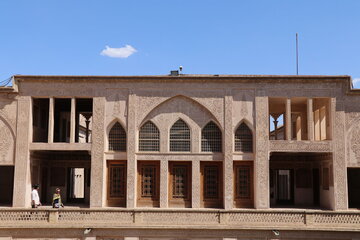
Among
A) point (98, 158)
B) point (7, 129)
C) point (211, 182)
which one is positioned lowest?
point (211, 182)

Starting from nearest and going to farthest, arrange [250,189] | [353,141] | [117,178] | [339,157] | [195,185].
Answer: [339,157] < [353,141] < [195,185] < [250,189] < [117,178]

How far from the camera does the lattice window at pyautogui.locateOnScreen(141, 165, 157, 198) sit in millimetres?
16609

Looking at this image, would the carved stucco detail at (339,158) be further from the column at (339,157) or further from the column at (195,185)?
the column at (195,185)

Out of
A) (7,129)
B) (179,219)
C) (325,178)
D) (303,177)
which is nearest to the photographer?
(179,219)

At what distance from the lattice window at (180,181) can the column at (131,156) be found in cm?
169

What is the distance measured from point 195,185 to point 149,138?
2.71m

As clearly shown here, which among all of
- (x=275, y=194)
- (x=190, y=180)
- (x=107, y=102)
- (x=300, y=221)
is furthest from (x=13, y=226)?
(x=275, y=194)

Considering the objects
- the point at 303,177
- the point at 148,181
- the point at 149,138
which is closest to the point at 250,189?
the point at 303,177

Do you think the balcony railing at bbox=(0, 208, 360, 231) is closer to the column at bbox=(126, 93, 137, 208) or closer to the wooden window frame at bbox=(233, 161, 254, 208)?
the column at bbox=(126, 93, 137, 208)

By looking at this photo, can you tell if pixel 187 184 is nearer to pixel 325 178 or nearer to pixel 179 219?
pixel 179 219

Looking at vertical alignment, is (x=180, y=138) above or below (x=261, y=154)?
above

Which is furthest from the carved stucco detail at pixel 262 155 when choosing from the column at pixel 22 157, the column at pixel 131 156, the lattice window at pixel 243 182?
the column at pixel 22 157

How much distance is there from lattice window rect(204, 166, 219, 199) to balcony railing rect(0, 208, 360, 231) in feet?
7.44

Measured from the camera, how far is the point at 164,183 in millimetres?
16328
